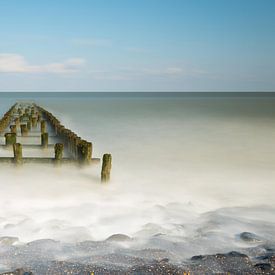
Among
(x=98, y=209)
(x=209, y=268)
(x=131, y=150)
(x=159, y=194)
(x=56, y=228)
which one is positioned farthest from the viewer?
(x=131, y=150)

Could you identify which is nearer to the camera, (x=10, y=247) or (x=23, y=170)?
(x=10, y=247)

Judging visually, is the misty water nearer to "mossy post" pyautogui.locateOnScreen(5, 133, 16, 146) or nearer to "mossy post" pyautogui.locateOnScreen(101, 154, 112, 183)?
"mossy post" pyautogui.locateOnScreen(101, 154, 112, 183)

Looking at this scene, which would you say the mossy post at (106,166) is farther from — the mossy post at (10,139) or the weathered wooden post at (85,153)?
the mossy post at (10,139)

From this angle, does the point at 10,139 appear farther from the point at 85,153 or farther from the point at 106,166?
the point at 106,166

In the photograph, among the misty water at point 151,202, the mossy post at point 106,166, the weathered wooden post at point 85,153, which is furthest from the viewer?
the weathered wooden post at point 85,153

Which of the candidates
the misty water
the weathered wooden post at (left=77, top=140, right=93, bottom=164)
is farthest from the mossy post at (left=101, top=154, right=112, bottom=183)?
the weathered wooden post at (left=77, top=140, right=93, bottom=164)

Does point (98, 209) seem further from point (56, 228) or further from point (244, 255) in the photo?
point (244, 255)

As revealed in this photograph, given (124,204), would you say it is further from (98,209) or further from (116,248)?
(116,248)

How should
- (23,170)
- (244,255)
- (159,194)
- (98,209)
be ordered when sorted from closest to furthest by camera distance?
(244,255)
(98,209)
(159,194)
(23,170)

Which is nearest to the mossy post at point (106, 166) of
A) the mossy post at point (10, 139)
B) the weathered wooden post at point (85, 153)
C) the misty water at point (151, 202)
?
the misty water at point (151, 202)

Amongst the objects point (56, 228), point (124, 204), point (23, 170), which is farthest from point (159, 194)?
point (23, 170)

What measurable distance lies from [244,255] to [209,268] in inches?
25.9

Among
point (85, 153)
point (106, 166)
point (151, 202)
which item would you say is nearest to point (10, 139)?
point (85, 153)

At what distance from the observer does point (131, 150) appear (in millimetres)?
15570
